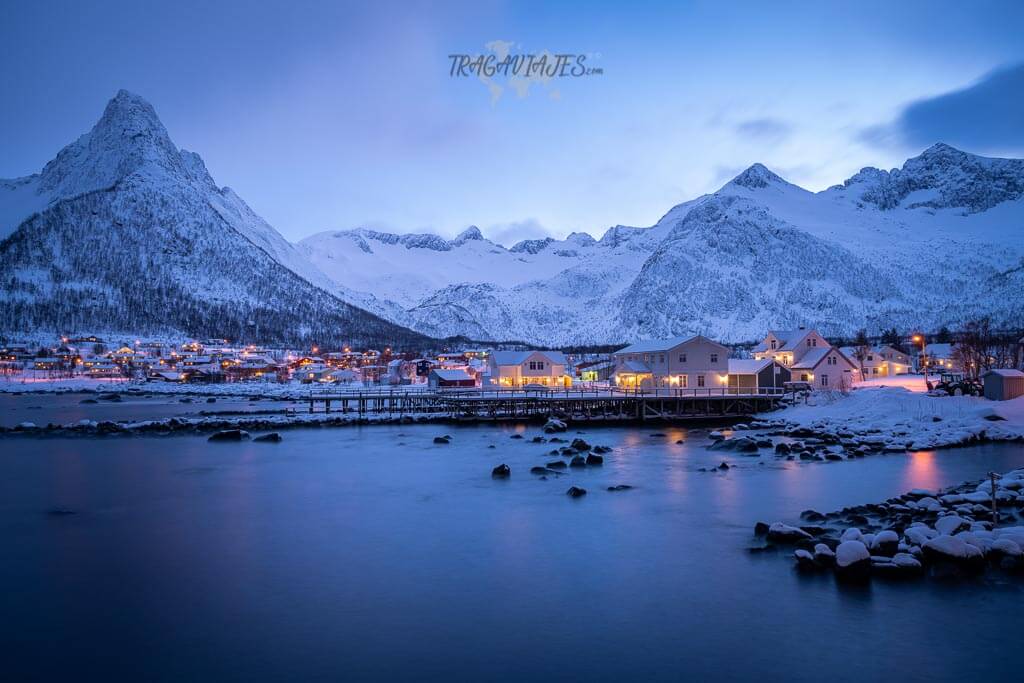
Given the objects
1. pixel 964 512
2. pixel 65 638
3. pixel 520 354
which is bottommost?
pixel 65 638

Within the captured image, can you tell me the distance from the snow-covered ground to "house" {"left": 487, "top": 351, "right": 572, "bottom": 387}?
32320 mm

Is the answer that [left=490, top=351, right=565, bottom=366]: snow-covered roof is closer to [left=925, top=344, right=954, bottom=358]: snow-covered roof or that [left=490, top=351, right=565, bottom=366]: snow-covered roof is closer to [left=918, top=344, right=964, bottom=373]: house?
[left=918, top=344, right=964, bottom=373]: house

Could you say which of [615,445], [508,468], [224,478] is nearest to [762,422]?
[615,445]

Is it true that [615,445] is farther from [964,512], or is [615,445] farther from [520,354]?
[520,354]

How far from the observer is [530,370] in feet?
274

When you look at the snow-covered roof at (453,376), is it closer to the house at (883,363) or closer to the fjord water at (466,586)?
the house at (883,363)

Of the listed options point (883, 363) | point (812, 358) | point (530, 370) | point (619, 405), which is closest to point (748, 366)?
point (812, 358)

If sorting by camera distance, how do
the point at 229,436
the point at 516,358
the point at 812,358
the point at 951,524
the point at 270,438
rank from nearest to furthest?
1. the point at 951,524
2. the point at 270,438
3. the point at 229,436
4. the point at 812,358
5. the point at 516,358

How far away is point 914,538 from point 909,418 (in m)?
29.5

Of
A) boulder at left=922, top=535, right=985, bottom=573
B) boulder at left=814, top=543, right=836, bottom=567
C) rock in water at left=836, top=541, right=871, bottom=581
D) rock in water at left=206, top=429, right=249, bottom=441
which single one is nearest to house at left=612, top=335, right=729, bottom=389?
rock in water at left=206, top=429, right=249, bottom=441

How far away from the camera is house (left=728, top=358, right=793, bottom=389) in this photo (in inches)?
2517

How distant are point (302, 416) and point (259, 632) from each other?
164 ft

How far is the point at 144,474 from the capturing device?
112ft

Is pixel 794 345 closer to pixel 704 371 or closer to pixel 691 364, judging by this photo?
pixel 704 371
